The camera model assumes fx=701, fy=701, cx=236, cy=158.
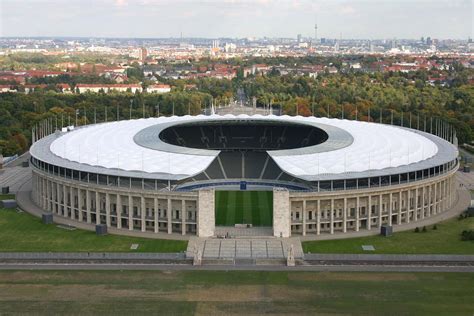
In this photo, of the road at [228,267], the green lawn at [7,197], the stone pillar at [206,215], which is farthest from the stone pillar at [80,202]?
the green lawn at [7,197]

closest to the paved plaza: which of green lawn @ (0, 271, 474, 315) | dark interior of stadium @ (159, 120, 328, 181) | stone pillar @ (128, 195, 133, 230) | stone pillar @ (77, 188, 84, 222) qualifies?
green lawn @ (0, 271, 474, 315)

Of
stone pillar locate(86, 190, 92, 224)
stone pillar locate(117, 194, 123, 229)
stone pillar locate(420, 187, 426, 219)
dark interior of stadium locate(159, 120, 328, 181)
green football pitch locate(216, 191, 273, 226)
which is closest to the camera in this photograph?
stone pillar locate(117, 194, 123, 229)

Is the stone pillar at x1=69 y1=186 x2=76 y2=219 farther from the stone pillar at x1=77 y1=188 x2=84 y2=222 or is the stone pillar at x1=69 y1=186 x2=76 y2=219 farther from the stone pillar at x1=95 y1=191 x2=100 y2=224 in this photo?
the stone pillar at x1=95 y1=191 x2=100 y2=224

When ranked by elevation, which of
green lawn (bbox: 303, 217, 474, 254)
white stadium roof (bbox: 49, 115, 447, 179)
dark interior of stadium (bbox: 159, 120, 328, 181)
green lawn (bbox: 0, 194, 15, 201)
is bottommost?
green lawn (bbox: 303, 217, 474, 254)

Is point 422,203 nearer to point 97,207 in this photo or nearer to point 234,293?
point 234,293

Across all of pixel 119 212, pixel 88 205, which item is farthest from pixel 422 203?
pixel 88 205


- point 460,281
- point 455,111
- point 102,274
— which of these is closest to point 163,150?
point 102,274

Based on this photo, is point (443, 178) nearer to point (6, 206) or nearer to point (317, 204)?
point (317, 204)

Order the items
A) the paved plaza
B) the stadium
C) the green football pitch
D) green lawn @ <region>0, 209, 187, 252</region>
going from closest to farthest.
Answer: the paved plaza, green lawn @ <region>0, 209, 187, 252</region>, the stadium, the green football pitch
